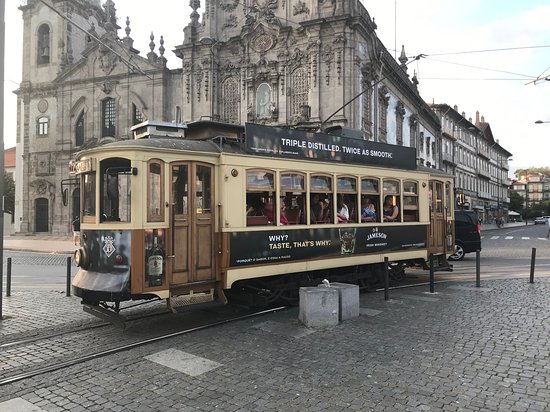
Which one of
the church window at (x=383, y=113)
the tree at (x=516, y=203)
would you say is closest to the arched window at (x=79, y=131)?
the church window at (x=383, y=113)

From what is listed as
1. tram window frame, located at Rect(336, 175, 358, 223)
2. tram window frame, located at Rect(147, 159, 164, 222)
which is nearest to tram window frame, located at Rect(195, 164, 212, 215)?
tram window frame, located at Rect(147, 159, 164, 222)

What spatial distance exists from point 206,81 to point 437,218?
2424cm

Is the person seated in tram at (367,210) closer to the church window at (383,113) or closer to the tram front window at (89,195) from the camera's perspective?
the tram front window at (89,195)

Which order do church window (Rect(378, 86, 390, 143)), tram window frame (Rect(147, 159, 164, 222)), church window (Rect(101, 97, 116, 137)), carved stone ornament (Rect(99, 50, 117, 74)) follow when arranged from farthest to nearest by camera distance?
1. church window (Rect(101, 97, 116, 137))
2. carved stone ornament (Rect(99, 50, 117, 74))
3. church window (Rect(378, 86, 390, 143))
4. tram window frame (Rect(147, 159, 164, 222))

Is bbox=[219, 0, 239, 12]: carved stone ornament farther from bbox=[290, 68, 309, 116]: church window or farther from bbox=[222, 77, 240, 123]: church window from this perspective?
bbox=[290, 68, 309, 116]: church window

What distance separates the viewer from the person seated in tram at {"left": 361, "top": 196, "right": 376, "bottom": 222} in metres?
10.3

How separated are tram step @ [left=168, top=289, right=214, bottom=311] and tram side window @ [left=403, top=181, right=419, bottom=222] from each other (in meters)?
5.68

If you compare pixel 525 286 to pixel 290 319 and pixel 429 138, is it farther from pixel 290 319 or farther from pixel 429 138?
pixel 429 138

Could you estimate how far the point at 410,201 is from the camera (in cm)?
1160

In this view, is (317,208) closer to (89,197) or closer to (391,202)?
(391,202)

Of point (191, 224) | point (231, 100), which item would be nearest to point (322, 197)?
point (191, 224)

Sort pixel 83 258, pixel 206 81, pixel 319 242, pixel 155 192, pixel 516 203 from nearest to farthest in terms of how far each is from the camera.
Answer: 1. pixel 155 192
2. pixel 83 258
3. pixel 319 242
4. pixel 206 81
5. pixel 516 203

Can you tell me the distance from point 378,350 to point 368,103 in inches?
1086

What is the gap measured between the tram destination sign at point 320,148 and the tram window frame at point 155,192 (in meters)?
1.72
